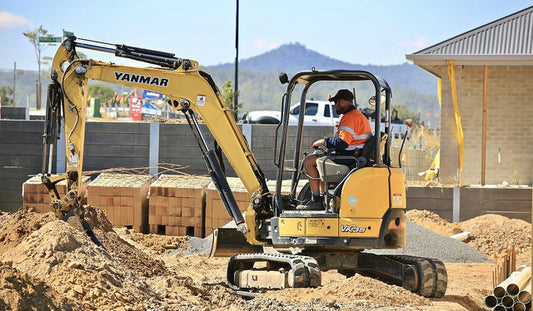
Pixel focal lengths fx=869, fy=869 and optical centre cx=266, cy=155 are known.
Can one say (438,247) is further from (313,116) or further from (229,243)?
(313,116)

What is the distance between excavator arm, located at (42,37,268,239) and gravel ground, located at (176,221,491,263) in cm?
454

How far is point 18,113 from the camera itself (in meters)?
29.5

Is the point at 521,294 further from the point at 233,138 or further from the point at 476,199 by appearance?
the point at 476,199

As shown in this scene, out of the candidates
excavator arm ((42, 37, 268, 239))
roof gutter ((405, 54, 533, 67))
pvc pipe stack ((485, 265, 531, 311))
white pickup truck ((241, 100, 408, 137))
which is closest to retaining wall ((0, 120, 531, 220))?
roof gutter ((405, 54, 533, 67))

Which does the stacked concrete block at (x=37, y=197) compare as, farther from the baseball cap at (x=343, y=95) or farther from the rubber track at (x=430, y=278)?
Result: the rubber track at (x=430, y=278)

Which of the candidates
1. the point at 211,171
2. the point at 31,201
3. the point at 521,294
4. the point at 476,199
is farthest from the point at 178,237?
the point at 521,294

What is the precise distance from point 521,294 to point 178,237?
26.8 ft

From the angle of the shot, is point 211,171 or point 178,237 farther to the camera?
point 178,237

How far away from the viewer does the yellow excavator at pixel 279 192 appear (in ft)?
37.4

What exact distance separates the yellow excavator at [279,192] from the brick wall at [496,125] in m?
10.1

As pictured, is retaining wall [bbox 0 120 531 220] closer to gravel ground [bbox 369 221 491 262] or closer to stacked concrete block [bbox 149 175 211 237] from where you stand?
gravel ground [bbox 369 221 491 262]

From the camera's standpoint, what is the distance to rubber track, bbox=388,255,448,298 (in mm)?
11898

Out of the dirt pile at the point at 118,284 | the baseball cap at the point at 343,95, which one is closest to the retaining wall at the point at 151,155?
the dirt pile at the point at 118,284

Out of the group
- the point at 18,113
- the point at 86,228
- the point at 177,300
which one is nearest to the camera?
the point at 177,300
